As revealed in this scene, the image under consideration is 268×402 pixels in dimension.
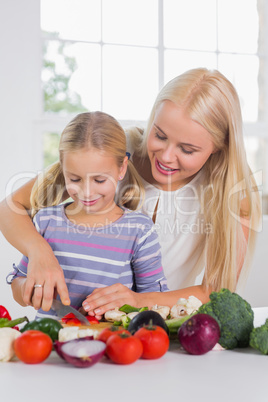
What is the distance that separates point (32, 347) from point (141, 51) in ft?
10.2

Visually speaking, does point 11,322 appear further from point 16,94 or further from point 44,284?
point 16,94

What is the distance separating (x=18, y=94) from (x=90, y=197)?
6.26 ft

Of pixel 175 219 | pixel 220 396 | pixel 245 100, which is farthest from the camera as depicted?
pixel 245 100

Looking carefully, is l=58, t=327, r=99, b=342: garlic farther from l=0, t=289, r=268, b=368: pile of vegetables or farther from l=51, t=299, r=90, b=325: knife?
l=51, t=299, r=90, b=325: knife

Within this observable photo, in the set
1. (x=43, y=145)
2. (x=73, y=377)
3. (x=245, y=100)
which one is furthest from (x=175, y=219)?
(x=245, y=100)

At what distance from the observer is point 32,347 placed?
3.19 ft

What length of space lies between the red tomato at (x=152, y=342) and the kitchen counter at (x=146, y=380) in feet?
0.05

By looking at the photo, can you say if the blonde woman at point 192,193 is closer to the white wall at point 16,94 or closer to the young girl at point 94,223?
the young girl at point 94,223

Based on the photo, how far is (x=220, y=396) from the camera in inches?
33.4

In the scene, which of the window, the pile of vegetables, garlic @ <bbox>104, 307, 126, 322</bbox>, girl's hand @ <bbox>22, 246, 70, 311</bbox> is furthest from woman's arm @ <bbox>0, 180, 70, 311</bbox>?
the window

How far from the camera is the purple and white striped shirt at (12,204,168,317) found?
5.64 feet

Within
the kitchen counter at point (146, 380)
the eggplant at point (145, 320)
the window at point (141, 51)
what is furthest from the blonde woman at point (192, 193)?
the window at point (141, 51)

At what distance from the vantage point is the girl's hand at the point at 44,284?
4.46ft

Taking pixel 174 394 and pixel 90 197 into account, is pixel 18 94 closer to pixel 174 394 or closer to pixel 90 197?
pixel 90 197
